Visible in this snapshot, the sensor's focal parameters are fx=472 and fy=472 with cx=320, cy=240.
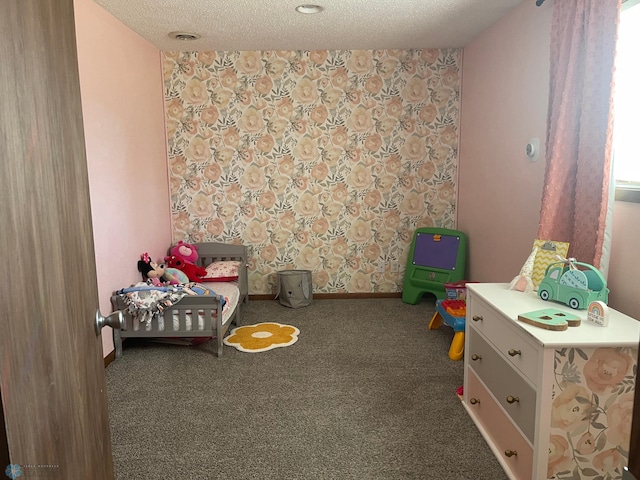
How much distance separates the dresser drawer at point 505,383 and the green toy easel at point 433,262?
1.85 metres

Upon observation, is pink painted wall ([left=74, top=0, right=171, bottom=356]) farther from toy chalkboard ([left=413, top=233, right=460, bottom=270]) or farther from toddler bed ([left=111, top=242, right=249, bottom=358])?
toy chalkboard ([left=413, top=233, right=460, bottom=270])

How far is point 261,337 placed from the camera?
3.62m

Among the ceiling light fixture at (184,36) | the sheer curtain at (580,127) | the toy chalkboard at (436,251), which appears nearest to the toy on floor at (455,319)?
the toy chalkboard at (436,251)

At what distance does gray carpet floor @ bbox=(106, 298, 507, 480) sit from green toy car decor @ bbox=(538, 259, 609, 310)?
77 centimetres

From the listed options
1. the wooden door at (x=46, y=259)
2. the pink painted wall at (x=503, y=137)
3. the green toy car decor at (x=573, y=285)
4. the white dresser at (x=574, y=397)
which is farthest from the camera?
the pink painted wall at (x=503, y=137)

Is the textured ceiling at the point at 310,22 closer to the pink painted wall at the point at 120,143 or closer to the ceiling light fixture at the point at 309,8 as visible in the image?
the ceiling light fixture at the point at 309,8

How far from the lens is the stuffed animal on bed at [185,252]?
4.23 meters

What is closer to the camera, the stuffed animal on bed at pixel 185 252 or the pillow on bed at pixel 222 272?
the pillow on bed at pixel 222 272

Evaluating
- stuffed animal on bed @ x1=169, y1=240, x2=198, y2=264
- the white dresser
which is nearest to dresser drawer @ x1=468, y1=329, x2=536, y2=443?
the white dresser

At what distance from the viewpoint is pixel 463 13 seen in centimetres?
333

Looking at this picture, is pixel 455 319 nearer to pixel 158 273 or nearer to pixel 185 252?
pixel 158 273

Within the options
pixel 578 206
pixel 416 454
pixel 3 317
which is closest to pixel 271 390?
pixel 416 454

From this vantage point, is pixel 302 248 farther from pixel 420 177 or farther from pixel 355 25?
pixel 355 25

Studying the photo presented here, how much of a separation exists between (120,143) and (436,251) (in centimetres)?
283
